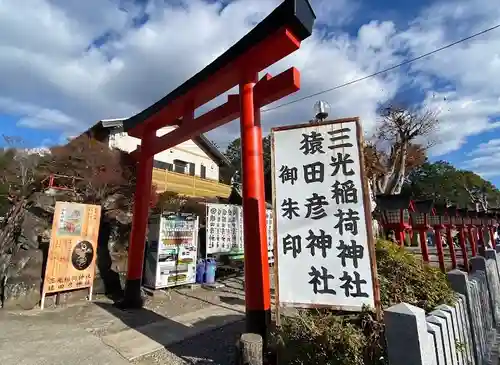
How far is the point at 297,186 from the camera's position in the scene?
12.3 ft

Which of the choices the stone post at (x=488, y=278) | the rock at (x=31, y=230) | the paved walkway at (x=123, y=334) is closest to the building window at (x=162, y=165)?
the rock at (x=31, y=230)

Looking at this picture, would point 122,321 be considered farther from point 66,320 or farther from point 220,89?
point 220,89

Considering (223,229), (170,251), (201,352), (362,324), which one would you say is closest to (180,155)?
(223,229)

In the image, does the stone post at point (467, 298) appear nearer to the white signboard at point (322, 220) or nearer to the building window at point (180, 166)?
the white signboard at point (322, 220)

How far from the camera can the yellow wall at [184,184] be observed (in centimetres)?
1555

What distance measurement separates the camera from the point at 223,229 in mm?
10391

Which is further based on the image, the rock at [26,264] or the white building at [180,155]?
the white building at [180,155]

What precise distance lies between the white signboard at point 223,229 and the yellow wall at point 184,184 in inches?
214

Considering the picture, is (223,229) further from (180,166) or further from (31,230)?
(180,166)

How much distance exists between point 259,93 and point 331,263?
9.13 ft

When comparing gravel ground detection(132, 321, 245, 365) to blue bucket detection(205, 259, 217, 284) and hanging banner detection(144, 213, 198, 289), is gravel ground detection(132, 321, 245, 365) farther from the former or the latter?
blue bucket detection(205, 259, 217, 284)

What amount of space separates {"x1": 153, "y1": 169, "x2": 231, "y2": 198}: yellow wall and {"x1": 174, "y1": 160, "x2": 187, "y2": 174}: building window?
1.91m

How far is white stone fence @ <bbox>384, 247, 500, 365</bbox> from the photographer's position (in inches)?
94.5

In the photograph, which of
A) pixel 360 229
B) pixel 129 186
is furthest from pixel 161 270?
pixel 360 229
